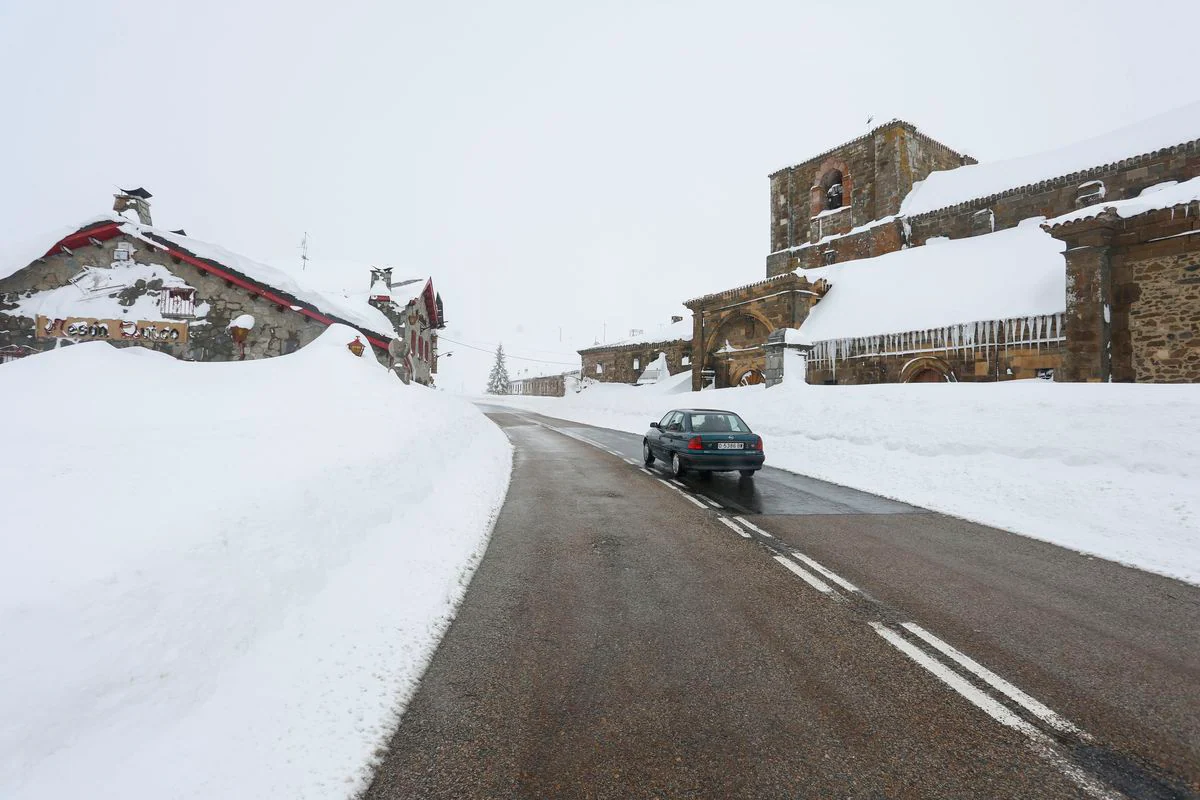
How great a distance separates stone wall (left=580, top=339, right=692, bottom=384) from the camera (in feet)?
119

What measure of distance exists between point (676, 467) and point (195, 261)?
13.1m

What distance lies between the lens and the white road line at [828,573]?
4.64 m

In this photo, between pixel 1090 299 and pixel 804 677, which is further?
pixel 1090 299

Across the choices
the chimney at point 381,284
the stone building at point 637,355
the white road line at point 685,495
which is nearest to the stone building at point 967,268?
the stone building at point 637,355

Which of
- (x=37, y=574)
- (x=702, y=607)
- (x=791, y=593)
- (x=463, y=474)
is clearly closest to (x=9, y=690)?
(x=37, y=574)

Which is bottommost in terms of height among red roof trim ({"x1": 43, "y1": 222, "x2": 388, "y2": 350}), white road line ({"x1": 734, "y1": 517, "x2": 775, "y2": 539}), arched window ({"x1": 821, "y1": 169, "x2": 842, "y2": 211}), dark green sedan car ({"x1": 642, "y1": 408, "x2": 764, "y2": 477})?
white road line ({"x1": 734, "y1": 517, "x2": 775, "y2": 539})

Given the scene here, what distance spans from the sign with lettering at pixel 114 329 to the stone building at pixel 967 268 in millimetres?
20394

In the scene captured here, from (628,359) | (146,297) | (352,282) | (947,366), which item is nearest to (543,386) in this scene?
(628,359)

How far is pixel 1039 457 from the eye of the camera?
9141 millimetres

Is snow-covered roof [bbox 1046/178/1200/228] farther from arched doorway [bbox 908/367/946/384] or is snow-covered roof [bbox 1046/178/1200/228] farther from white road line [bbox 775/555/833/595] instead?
white road line [bbox 775/555/833/595]

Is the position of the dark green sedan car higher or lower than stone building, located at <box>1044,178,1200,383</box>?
lower

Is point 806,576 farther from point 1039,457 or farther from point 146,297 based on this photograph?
point 146,297

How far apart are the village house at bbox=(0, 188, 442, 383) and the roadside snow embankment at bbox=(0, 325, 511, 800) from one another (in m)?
6.57

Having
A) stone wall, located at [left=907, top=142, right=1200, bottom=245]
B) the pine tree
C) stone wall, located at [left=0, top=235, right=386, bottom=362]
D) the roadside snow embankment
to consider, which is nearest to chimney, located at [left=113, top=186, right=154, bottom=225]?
stone wall, located at [left=0, top=235, right=386, bottom=362]
